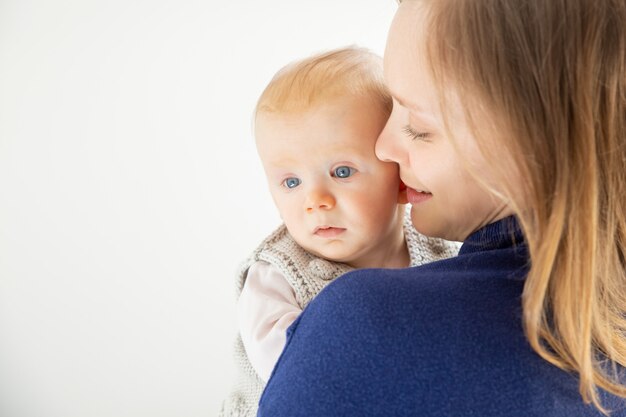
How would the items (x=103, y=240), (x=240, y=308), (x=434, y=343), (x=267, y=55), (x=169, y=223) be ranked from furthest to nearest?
(x=267, y=55), (x=169, y=223), (x=103, y=240), (x=240, y=308), (x=434, y=343)

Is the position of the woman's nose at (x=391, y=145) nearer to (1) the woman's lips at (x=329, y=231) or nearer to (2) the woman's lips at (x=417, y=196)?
(2) the woman's lips at (x=417, y=196)

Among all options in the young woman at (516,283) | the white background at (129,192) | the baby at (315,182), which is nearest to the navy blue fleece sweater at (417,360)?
the young woman at (516,283)

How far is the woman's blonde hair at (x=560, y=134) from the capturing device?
73cm

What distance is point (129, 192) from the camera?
1.99m

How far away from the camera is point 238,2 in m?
2.19

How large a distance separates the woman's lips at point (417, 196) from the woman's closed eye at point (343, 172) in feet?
0.48

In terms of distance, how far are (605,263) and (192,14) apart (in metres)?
1.67

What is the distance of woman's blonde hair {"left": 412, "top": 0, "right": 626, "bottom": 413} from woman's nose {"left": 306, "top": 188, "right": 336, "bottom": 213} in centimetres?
46

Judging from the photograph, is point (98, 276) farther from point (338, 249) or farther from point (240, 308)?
point (338, 249)

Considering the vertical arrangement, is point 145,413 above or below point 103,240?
below

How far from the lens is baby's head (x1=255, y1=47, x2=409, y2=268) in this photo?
1218mm

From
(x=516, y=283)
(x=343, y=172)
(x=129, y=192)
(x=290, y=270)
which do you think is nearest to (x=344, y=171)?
(x=343, y=172)

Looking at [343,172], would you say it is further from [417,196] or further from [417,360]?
[417,360]

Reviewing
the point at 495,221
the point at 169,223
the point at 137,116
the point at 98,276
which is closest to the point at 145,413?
the point at 98,276
